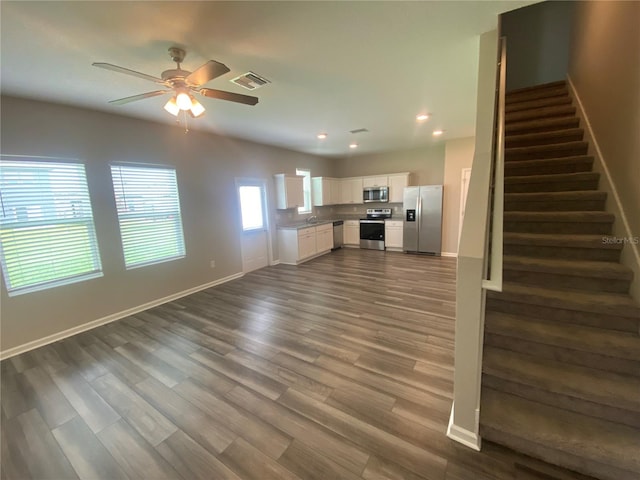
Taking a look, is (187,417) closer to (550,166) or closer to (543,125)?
(550,166)

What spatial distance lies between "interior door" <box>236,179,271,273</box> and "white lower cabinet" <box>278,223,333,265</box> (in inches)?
14.3

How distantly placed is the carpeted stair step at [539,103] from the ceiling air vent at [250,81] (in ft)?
11.6

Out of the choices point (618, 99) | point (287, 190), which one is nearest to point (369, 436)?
point (618, 99)

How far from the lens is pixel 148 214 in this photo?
3.89 meters

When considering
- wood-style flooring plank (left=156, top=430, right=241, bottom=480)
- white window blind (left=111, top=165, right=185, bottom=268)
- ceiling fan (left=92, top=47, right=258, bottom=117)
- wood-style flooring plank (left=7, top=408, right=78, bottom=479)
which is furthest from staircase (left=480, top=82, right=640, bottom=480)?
white window blind (left=111, top=165, right=185, bottom=268)

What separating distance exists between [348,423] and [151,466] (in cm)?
123

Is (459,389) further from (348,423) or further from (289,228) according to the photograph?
(289,228)

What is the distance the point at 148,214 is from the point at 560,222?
506 centimetres

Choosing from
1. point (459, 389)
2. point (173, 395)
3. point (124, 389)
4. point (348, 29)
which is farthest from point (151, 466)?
point (348, 29)

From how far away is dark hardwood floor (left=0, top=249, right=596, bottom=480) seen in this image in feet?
4.98

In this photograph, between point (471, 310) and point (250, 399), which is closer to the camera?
point (471, 310)

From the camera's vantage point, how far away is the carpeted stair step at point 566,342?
1603 mm

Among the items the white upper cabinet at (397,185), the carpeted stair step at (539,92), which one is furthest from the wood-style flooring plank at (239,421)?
the white upper cabinet at (397,185)

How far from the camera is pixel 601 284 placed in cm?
196
